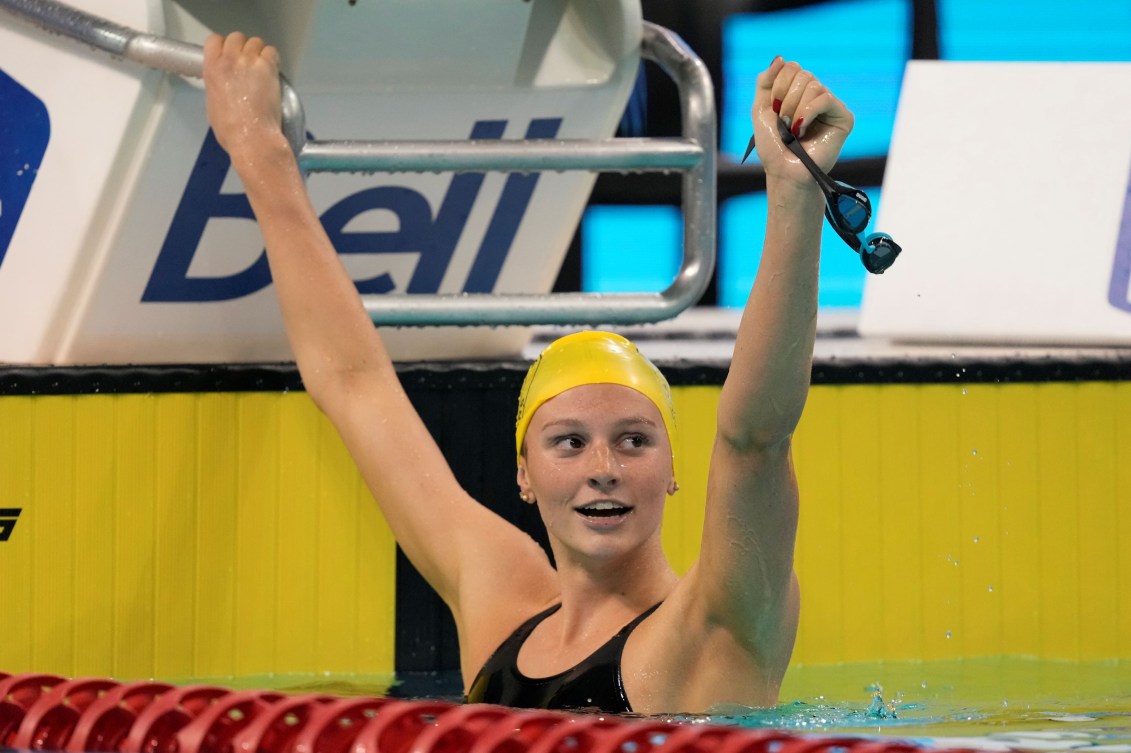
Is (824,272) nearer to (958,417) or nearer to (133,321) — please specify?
(958,417)

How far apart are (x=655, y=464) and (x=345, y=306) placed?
69 cm

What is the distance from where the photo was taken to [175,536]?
2770 millimetres

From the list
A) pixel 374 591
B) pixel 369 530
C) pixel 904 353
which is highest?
pixel 904 353

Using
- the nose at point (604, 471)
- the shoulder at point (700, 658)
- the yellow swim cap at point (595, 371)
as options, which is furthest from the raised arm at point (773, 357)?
the yellow swim cap at point (595, 371)

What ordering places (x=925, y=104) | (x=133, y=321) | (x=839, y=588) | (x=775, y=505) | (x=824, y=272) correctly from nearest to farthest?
(x=775, y=505)
(x=133, y=321)
(x=839, y=588)
(x=925, y=104)
(x=824, y=272)

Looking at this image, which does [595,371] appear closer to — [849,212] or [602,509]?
[602,509]

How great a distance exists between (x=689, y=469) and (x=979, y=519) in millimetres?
561

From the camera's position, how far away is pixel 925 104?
153 inches

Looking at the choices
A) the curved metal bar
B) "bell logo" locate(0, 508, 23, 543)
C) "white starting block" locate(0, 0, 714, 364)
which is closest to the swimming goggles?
the curved metal bar

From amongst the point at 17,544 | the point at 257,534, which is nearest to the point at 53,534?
the point at 17,544

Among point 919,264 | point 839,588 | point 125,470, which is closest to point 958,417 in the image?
point 839,588

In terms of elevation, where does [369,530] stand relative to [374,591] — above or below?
above

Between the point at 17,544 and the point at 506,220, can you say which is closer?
the point at 17,544

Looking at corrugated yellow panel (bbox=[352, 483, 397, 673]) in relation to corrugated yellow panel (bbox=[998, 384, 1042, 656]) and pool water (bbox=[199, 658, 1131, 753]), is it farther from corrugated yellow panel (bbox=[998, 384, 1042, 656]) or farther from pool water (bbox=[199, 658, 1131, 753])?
corrugated yellow panel (bbox=[998, 384, 1042, 656])
